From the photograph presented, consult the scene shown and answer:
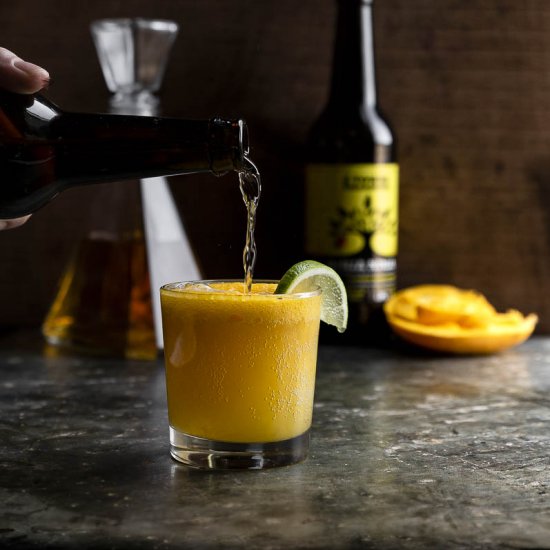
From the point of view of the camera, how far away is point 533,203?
1.45 meters

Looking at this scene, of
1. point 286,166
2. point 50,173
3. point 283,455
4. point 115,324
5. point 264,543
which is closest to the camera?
point 264,543

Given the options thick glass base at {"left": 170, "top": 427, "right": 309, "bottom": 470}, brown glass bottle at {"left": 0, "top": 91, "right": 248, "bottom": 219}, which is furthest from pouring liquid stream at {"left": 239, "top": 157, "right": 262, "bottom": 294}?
thick glass base at {"left": 170, "top": 427, "right": 309, "bottom": 470}

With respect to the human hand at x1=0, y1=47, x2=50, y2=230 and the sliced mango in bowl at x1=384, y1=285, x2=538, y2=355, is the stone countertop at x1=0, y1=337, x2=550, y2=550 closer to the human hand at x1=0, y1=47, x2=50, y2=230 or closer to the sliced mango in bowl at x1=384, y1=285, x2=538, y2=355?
the sliced mango in bowl at x1=384, y1=285, x2=538, y2=355

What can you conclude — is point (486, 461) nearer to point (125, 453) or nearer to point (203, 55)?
point (125, 453)

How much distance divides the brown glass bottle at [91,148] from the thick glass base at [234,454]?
24 cm

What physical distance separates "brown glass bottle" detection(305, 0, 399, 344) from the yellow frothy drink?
56 centimetres

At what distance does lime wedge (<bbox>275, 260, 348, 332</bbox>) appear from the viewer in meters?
0.74

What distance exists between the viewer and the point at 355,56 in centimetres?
131

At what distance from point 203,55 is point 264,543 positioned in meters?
1.01

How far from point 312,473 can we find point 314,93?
2.77 ft

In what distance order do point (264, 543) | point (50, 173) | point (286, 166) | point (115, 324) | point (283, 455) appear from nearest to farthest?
point (264, 543)
point (283, 455)
point (50, 173)
point (115, 324)
point (286, 166)

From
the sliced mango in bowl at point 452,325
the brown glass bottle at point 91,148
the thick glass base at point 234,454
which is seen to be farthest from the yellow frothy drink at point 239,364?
the sliced mango in bowl at point 452,325

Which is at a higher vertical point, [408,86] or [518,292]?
[408,86]

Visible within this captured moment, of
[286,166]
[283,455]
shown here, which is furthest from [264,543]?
[286,166]
